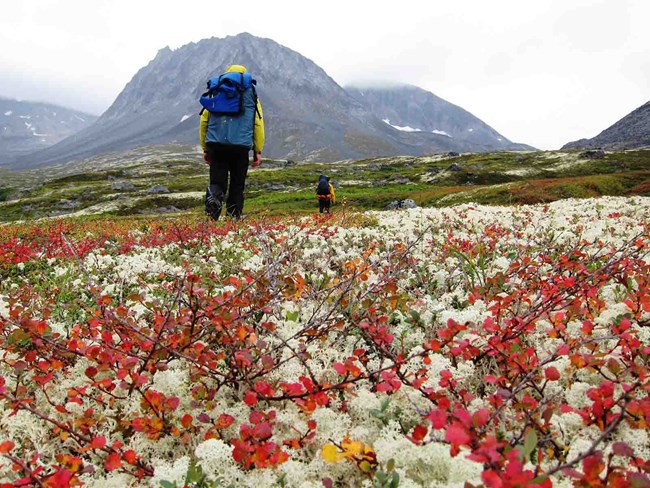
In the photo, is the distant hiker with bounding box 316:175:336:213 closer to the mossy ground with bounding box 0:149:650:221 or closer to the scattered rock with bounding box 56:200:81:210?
the mossy ground with bounding box 0:149:650:221

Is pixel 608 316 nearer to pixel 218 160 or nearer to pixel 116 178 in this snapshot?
pixel 218 160

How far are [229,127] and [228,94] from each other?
0.97 m

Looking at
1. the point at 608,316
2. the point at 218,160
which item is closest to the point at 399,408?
the point at 608,316

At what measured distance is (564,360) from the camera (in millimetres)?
3924

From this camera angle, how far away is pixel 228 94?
13.5 meters

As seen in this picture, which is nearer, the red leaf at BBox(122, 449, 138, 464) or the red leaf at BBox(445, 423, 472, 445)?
the red leaf at BBox(445, 423, 472, 445)

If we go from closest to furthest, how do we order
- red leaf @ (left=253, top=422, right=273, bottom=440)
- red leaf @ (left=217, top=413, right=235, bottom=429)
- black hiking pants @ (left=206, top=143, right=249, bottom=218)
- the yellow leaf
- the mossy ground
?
1. the yellow leaf
2. red leaf @ (left=253, top=422, right=273, bottom=440)
3. red leaf @ (left=217, top=413, right=235, bottom=429)
4. black hiking pants @ (left=206, top=143, right=249, bottom=218)
5. the mossy ground

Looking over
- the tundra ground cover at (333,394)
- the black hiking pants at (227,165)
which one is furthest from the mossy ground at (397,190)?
the tundra ground cover at (333,394)

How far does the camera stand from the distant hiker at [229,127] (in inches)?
534

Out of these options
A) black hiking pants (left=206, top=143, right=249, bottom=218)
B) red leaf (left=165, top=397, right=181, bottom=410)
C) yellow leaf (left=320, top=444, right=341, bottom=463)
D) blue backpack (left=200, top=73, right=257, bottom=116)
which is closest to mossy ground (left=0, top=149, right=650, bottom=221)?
black hiking pants (left=206, top=143, right=249, bottom=218)

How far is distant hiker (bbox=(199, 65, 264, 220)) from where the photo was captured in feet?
44.5

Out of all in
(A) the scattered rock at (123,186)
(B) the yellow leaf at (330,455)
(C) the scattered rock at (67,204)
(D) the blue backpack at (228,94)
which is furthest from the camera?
(A) the scattered rock at (123,186)

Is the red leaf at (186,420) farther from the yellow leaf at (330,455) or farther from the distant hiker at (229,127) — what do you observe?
the distant hiker at (229,127)

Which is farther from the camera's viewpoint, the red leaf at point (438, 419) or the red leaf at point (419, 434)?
the red leaf at point (419, 434)
